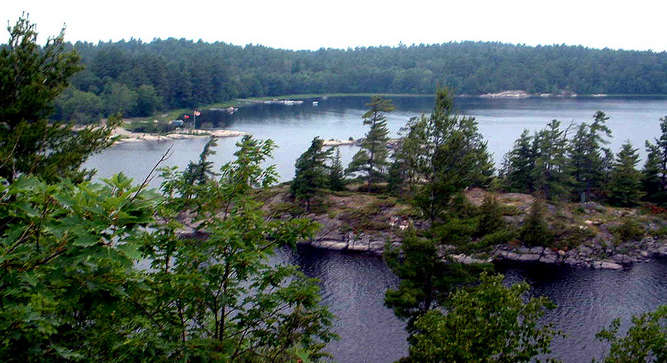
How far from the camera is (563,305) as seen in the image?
24703 millimetres

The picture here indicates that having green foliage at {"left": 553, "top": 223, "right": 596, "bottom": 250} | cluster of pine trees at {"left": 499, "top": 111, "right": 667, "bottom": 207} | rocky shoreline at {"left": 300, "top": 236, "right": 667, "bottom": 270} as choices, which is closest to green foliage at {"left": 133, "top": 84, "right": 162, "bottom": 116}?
rocky shoreline at {"left": 300, "top": 236, "right": 667, "bottom": 270}

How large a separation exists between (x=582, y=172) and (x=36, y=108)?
129 feet

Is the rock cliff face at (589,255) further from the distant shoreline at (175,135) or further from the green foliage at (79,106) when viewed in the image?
the green foliage at (79,106)

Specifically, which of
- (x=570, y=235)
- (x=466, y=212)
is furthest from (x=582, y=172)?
(x=466, y=212)

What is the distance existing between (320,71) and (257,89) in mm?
27218

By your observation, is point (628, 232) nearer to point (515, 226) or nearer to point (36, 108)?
point (515, 226)

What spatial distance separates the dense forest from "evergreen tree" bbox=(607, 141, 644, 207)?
5838 centimetres

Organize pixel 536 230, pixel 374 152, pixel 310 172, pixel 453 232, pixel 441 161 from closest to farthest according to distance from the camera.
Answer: pixel 453 232 → pixel 441 161 → pixel 536 230 → pixel 310 172 → pixel 374 152

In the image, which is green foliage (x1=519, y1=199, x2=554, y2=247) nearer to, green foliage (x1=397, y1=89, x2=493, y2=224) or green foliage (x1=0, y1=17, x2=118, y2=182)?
green foliage (x1=397, y1=89, x2=493, y2=224)

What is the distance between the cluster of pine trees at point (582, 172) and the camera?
38.3 m

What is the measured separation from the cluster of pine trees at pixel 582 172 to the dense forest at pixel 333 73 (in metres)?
56.2

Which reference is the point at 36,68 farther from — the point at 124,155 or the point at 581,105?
the point at 581,105

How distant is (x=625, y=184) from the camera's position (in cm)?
3859

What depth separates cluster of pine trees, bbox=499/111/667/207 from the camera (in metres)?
38.3
